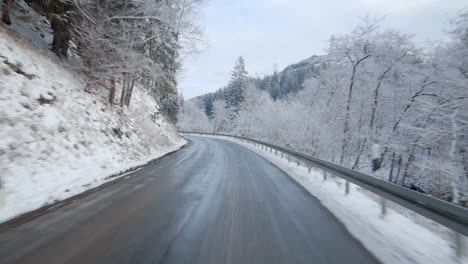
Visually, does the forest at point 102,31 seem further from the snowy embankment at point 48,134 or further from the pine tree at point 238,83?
the pine tree at point 238,83

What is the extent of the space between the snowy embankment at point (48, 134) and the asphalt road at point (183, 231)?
3.77 feet

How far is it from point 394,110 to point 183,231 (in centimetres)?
2383

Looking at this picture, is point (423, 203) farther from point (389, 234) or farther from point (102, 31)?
point (102, 31)

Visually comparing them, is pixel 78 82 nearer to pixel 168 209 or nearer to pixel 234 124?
pixel 168 209

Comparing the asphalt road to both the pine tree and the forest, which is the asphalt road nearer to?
the forest

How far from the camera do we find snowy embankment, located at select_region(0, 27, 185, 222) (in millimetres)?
6852

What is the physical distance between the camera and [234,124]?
71188 mm

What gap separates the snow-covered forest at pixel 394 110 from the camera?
15141 mm

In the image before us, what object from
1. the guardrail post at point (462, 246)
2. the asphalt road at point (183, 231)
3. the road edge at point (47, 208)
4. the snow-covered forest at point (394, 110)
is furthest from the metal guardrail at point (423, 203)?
the snow-covered forest at point (394, 110)

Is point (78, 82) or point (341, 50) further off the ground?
point (341, 50)

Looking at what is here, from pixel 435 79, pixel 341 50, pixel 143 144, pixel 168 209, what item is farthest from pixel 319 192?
pixel 341 50

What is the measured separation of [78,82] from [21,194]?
8879mm

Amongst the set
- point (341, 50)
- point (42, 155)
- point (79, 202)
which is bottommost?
point (79, 202)

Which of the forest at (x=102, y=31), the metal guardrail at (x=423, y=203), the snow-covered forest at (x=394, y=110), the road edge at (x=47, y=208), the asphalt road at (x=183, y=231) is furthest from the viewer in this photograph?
the snow-covered forest at (x=394, y=110)
